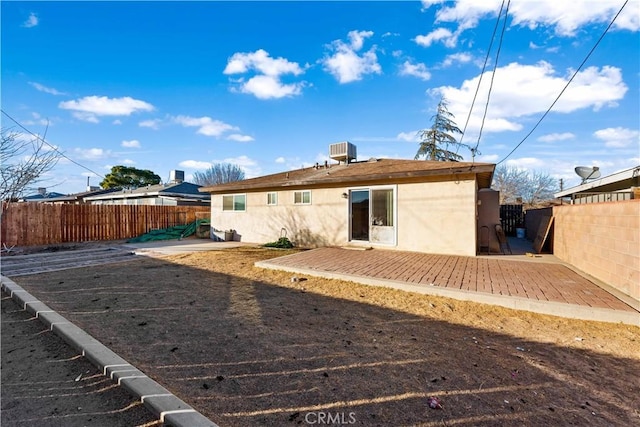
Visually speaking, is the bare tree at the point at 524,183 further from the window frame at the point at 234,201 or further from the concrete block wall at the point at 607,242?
the window frame at the point at 234,201

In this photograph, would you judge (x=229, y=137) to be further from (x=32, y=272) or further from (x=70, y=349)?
(x=70, y=349)

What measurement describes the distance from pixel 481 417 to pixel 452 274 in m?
4.24

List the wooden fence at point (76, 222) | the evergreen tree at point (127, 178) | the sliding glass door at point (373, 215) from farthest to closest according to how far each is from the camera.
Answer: the evergreen tree at point (127, 178) → the wooden fence at point (76, 222) → the sliding glass door at point (373, 215)

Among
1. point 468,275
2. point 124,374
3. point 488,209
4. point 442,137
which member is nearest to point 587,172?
point 488,209

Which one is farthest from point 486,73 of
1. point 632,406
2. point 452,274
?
point 632,406

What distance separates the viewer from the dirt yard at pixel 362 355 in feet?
6.73

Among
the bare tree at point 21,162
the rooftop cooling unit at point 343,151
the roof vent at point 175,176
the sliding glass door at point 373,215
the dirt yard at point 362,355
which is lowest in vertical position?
the dirt yard at point 362,355

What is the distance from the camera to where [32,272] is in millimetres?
6855

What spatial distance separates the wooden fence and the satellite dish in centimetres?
2006

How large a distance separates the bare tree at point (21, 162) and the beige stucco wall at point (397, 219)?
7.12 meters

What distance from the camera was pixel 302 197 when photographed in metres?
11.2

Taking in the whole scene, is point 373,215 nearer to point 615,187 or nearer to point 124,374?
point 124,374

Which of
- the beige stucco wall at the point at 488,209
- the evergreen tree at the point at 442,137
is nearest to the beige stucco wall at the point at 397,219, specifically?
the beige stucco wall at the point at 488,209
